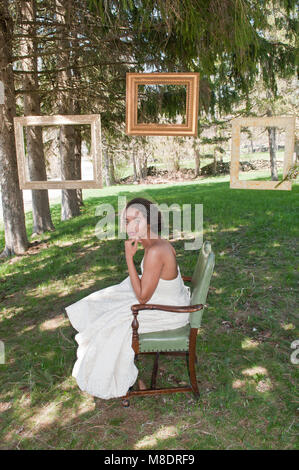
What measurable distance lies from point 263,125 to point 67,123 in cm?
137

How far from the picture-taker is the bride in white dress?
284 centimetres

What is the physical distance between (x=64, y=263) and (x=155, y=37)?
440 centimetres

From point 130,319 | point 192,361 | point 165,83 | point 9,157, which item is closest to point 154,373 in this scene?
point 192,361

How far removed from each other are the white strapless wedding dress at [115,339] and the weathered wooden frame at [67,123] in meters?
1.12

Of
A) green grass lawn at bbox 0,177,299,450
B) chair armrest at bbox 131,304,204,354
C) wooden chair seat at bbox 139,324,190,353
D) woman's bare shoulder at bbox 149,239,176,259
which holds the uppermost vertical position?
woman's bare shoulder at bbox 149,239,176,259

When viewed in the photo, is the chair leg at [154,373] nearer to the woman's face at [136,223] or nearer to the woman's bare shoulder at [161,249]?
the woman's bare shoulder at [161,249]

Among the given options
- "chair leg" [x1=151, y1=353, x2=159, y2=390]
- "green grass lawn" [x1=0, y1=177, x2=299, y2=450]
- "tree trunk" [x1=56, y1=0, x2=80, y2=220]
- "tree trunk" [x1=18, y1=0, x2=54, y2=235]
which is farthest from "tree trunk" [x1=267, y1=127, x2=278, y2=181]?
"tree trunk" [x1=18, y1=0, x2=54, y2=235]

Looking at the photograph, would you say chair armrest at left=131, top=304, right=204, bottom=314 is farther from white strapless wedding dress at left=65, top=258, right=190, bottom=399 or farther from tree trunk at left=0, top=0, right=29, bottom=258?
tree trunk at left=0, top=0, right=29, bottom=258

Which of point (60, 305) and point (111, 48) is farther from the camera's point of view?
point (60, 305)

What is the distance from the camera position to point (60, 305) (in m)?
4.96

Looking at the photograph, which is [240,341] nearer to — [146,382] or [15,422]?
[146,382]

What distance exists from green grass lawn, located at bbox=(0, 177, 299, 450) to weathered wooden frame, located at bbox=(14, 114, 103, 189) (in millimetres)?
1096

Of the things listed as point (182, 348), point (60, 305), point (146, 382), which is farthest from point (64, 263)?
point (182, 348)

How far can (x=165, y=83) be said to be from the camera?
2352 millimetres
